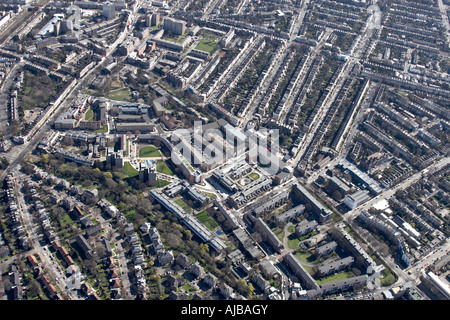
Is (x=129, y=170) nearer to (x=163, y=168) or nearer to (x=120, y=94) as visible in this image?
(x=163, y=168)

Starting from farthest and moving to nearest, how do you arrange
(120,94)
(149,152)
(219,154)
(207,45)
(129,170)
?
(207,45) → (120,94) → (149,152) → (219,154) → (129,170)

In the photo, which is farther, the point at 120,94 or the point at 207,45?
the point at 207,45

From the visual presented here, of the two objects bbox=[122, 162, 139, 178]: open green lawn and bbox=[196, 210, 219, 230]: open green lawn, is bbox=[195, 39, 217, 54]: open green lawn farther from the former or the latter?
bbox=[196, 210, 219, 230]: open green lawn

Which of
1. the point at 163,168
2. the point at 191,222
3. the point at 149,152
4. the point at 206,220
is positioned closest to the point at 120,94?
the point at 149,152

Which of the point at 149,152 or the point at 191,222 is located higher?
the point at 149,152

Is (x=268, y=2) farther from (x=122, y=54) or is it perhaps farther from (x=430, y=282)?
(x=430, y=282)

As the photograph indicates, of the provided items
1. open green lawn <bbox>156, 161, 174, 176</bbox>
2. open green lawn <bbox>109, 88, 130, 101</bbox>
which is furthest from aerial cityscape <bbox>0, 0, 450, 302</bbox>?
open green lawn <bbox>109, 88, 130, 101</bbox>

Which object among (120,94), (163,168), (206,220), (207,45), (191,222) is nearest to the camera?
(191,222)
